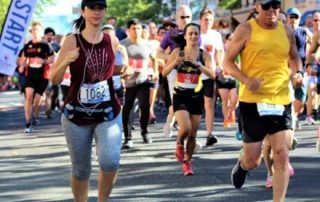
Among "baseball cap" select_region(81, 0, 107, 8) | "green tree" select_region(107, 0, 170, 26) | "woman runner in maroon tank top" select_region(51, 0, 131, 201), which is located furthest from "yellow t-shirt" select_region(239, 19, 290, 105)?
"green tree" select_region(107, 0, 170, 26)

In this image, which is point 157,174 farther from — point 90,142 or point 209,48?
point 209,48

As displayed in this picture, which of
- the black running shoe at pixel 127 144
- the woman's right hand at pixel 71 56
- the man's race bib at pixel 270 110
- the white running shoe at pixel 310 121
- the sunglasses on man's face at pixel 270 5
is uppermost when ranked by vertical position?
the sunglasses on man's face at pixel 270 5

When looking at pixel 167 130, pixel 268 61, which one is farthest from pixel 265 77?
pixel 167 130

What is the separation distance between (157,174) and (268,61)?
2930mm

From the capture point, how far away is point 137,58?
43.2 ft

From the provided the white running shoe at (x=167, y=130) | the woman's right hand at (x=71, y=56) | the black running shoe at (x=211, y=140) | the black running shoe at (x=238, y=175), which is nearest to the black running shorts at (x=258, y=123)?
the black running shoe at (x=238, y=175)

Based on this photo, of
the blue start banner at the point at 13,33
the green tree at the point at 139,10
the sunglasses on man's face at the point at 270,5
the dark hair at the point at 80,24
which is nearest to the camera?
the dark hair at the point at 80,24

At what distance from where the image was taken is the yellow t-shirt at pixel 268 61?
288 inches

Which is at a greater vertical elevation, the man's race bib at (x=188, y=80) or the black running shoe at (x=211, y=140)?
the man's race bib at (x=188, y=80)

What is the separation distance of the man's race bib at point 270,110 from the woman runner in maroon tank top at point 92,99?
1267mm

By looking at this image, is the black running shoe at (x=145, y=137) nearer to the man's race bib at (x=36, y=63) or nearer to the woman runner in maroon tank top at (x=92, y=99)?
the man's race bib at (x=36, y=63)

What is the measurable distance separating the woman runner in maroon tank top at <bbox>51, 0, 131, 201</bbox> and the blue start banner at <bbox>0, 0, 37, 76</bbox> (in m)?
8.19

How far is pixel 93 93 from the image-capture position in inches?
261

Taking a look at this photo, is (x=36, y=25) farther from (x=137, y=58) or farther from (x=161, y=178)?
(x=161, y=178)
